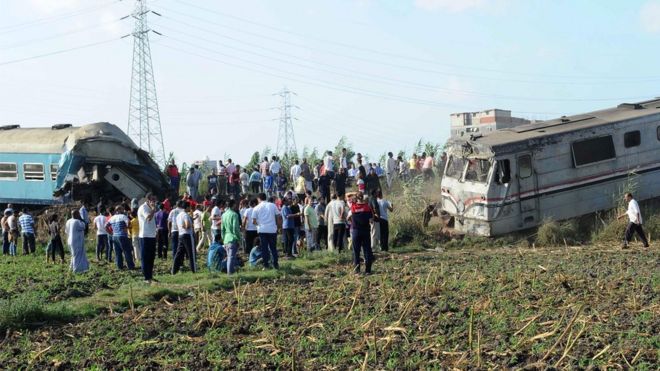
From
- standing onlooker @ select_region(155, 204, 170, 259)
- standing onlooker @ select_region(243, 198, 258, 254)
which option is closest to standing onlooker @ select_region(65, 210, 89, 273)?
standing onlooker @ select_region(155, 204, 170, 259)

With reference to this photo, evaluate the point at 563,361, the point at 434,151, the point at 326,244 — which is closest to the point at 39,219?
the point at 326,244

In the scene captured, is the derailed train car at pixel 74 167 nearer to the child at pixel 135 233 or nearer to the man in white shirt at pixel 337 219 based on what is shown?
the child at pixel 135 233

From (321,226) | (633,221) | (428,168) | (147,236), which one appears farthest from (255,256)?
(428,168)

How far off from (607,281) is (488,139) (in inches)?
337

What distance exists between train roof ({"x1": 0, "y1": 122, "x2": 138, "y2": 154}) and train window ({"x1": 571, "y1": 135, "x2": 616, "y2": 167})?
16.1 metres

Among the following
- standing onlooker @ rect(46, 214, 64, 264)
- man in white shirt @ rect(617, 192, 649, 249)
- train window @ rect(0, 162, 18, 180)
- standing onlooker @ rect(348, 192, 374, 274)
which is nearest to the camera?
standing onlooker @ rect(348, 192, 374, 274)

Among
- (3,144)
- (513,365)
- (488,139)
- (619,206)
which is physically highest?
(3,144)

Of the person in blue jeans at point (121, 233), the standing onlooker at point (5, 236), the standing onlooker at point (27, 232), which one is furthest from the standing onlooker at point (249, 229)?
the standing onlooker at point (5, 236)

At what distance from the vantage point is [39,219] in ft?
97.9

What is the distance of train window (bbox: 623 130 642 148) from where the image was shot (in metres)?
23.3

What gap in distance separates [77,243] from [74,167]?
11521mm

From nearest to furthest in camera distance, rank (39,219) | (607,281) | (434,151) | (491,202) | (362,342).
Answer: (362,342)
(607,281)
(491,202)
(39,219)
(434,151)

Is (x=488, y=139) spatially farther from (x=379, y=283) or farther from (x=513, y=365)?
(x=513, y=365)

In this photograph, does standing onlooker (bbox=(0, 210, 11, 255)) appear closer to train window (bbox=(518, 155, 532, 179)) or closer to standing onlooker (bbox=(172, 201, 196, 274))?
standing onlooker (bbox=(172, 201, 196, 274))
